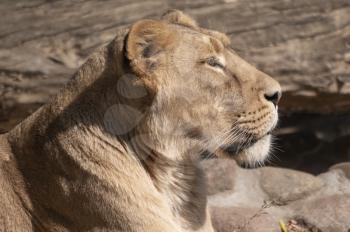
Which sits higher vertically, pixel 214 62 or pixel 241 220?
pixel 214 62

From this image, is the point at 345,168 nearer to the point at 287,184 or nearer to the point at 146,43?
the point at 287,184

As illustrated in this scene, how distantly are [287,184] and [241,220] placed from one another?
0.47 m

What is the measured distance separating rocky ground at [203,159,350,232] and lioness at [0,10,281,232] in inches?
36.1

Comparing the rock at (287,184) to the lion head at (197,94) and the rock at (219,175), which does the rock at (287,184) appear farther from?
the lion head at (197,94)

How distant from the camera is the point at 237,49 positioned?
4754 mm

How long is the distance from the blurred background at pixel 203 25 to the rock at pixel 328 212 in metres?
0.71

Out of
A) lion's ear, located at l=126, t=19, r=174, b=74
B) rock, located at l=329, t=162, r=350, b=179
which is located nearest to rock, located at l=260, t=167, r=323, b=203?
rock, located at l=329, t=162, r=350, b=179

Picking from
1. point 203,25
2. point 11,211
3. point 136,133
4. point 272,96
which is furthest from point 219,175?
point 11,211

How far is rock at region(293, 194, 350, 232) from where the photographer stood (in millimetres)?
4262

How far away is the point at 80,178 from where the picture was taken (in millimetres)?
3152

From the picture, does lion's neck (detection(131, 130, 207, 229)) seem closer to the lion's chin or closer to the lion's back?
the lion's chin

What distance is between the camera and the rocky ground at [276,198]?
430 centimetres

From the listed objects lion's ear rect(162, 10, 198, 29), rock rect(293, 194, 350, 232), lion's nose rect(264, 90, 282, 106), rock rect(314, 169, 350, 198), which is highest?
lion's ear rect(162, 10, 198, 29)

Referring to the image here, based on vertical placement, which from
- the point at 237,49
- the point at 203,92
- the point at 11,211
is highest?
the point at 203,92
